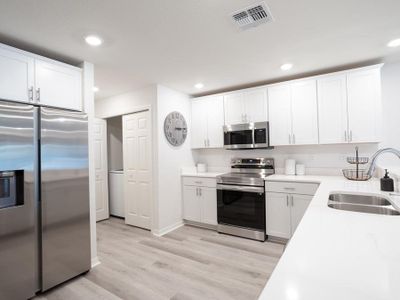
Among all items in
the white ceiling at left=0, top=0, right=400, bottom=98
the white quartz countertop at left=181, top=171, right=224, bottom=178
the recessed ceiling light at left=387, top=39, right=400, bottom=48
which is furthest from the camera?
the white quartz countertop at left=181, top=171, right=224, bottom=178

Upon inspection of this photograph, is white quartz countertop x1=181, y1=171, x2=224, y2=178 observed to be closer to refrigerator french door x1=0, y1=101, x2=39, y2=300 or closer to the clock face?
the clock face

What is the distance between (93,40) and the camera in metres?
2.08

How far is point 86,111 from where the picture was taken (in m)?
2.53

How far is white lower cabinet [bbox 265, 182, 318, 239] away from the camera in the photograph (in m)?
2.87

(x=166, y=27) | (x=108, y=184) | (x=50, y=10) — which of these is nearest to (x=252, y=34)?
(x=166, y=27)

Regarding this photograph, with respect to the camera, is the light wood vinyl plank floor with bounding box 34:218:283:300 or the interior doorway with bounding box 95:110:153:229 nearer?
the light wood vinyl plank floor with bounding box 34:218:283:300

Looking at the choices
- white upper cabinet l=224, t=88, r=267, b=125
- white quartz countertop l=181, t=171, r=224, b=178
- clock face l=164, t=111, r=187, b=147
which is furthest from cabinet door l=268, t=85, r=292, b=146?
clock face l=164, t=111, r=187, b=147

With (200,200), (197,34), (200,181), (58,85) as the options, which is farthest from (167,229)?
(197,34)

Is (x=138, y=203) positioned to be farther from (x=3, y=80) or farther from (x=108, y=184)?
(x=3, y=80)

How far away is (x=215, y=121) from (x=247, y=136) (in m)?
0.68

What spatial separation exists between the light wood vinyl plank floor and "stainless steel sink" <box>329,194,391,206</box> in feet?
3.53

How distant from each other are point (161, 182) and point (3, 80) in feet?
7.41

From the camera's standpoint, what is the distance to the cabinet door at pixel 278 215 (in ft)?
9.77

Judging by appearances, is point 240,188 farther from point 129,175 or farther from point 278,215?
point 129,175
